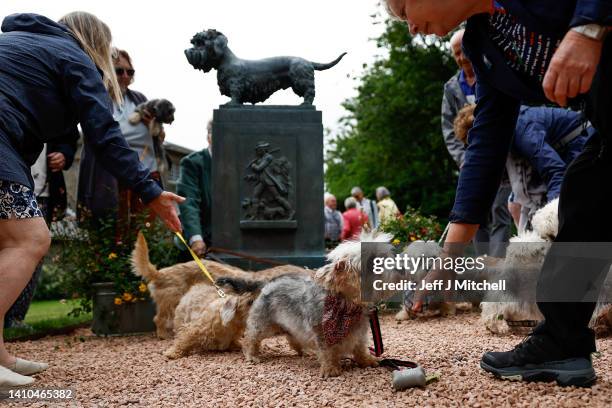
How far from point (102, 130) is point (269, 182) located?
139 inches

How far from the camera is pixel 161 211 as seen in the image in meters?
3.88

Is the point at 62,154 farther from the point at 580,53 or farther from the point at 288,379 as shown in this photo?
the point at 580,53

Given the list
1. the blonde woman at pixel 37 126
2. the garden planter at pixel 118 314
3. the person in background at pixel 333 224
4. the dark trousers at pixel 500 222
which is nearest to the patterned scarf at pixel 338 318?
the blonde woman at pixel 37 126

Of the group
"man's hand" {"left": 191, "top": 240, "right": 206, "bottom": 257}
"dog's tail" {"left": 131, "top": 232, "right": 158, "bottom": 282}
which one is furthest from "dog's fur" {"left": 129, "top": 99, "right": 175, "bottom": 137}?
"dog's tail" {"left": 131, "top": 232, "right": 158, "bottom": 282}

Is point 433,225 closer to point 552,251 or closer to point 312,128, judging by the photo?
point 312,128

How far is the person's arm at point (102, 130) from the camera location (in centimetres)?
370

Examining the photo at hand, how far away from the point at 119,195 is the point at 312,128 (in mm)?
2370

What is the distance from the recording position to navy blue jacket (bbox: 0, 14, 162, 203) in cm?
355

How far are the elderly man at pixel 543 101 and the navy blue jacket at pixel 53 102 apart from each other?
1.90 meters

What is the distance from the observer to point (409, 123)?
27094 millimetres

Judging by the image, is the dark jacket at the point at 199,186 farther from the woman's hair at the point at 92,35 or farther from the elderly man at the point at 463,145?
the woman's hair at the point at 92,35

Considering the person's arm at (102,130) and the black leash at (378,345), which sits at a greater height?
the person's arm at (102,130)

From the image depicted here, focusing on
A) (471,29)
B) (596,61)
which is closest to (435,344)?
(471,29)

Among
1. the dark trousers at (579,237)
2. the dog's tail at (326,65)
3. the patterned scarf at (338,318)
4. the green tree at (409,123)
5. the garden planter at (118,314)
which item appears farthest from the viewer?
the green tree at (409,123)
